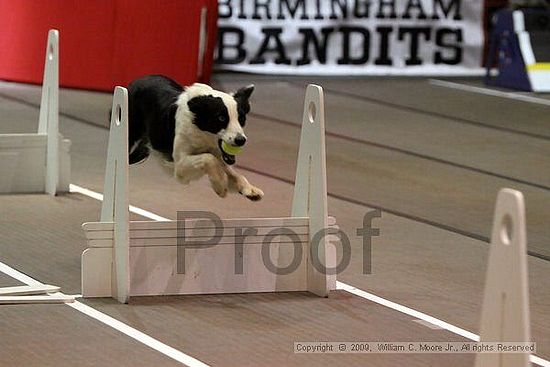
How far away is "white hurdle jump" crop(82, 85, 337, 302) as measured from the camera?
5.17m

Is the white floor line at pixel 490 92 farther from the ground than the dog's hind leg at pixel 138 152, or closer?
closer

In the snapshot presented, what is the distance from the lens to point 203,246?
5.30 meters

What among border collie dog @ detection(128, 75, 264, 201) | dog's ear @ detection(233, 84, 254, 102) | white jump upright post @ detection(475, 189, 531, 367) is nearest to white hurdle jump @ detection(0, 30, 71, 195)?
border collie dog @ detection(128, 75, 264, 201)

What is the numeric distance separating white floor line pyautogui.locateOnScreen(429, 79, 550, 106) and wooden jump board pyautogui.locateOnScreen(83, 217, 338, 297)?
23.1 ft

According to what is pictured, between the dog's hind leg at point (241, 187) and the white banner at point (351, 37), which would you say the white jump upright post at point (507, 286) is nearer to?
the dog's hind leg at point (241, 187)

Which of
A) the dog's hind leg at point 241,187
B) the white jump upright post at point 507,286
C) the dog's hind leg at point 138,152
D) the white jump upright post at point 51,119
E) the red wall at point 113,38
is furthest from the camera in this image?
the red wall at point 113,38

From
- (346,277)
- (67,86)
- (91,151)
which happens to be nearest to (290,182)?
(91,151)

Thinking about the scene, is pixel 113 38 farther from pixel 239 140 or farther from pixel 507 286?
pixel 507 286

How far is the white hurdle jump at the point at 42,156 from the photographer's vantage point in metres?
7.32

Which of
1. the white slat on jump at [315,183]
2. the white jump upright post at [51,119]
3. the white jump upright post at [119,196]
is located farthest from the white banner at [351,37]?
the white jump upright post at [119,196]

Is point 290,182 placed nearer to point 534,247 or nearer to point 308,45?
point 534,247

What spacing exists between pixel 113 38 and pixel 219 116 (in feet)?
22.1

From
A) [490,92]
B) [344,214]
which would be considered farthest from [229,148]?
[490,92]

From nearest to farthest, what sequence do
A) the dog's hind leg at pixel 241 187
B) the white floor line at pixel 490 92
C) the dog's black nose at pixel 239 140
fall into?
the dog's black nose at pixel 239 140 → the dog's hind leg at pixel 241 187 → the white floor line at pixel 490 92
